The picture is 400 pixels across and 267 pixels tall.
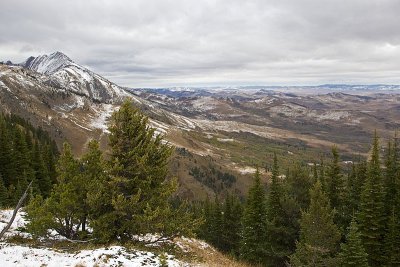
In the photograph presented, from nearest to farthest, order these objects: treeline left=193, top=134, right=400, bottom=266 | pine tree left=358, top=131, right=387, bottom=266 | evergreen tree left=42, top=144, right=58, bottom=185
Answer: treeline left=193, top=134, right=400, bottom=266, pine tree left=358, top=131, right=387, bottom=266, evergreen tree left=42, top=144, right=58, bottom=185

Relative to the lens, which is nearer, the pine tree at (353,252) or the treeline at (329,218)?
the pine tree at (353,252)

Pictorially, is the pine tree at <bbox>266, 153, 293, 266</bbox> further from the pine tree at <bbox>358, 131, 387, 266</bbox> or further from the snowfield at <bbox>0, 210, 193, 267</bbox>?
the snowfield at <bbox>0, 210, 193, 267</bbox>

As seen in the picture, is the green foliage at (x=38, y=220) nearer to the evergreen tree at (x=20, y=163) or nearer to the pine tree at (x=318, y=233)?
the pine tree at (x=318, y=233)

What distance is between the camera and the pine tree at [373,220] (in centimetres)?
2556

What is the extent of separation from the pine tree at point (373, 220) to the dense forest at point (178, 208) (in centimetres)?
9

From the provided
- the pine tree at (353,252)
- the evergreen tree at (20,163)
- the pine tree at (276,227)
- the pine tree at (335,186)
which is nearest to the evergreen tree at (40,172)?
the evergreen tree at (20,163)

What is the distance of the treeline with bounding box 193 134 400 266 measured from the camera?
75.9 ft

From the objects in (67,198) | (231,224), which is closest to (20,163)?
(67,198)

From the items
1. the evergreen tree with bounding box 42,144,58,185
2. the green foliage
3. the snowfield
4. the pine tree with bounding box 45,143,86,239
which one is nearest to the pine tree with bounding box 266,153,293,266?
the snowfield

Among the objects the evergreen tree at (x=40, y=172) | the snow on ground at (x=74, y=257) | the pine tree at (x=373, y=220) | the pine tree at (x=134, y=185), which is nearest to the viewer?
the snow on ground at (x=74, y=257)

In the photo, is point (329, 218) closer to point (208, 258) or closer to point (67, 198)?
point (208, 258)

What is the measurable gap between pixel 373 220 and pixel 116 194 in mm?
25934

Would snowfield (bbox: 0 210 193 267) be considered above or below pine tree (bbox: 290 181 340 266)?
above

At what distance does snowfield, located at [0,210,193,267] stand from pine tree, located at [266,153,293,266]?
19.7 metres
